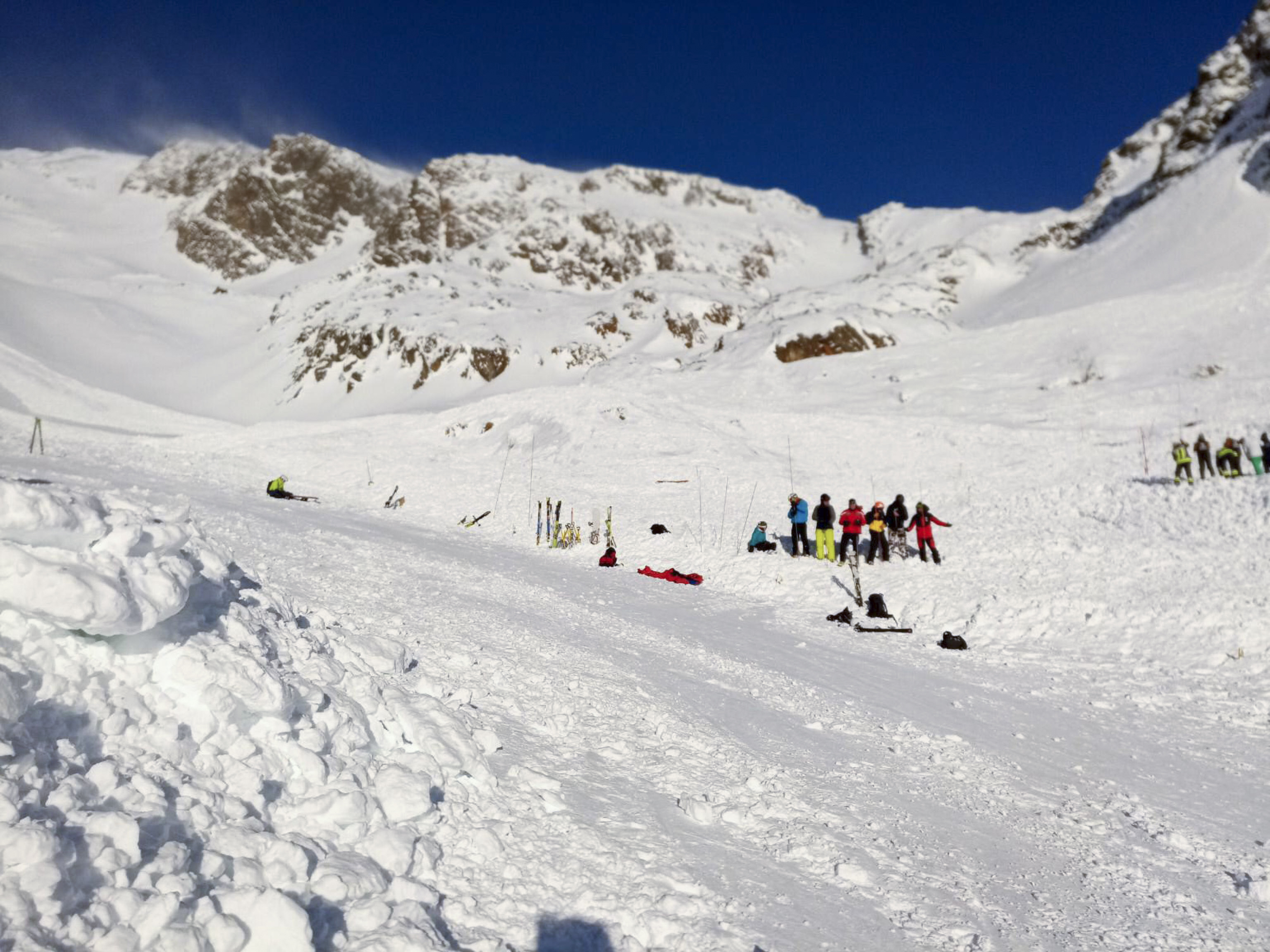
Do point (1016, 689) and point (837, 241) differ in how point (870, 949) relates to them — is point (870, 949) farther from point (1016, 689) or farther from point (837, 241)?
point (837, 241)

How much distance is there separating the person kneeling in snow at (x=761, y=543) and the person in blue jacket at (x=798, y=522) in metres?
0.49

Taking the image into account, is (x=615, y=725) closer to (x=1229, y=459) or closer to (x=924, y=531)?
(x=924, y=531)

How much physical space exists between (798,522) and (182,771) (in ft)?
45.9

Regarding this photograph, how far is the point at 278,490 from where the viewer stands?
19281 millimetres

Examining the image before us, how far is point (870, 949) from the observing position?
157 inches

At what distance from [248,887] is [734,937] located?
7.80ft

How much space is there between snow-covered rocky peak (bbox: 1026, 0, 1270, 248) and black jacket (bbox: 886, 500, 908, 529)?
65212 millimetres

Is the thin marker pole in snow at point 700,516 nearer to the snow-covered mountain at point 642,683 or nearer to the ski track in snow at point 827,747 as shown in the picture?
the snow-covered mountain at point 642,683

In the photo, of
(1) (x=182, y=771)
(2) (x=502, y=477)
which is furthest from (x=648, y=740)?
(2) (x=502, y=477)

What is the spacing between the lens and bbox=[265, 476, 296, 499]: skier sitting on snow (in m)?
19.0

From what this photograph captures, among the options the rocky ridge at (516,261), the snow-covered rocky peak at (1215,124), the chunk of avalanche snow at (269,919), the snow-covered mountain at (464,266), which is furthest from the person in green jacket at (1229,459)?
the snow-covered rocky peak at (1215,124)

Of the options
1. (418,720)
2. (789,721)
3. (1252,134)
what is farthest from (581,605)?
(1252,134)

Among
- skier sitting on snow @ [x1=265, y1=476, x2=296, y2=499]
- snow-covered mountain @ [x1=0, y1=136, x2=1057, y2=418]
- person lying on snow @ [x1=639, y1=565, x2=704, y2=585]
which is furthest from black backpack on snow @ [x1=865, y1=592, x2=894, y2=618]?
snow-covered mountain @ [x1=0, y1=136, x2=1057, y2=418]

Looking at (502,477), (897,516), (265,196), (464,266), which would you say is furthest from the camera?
(265,196)
